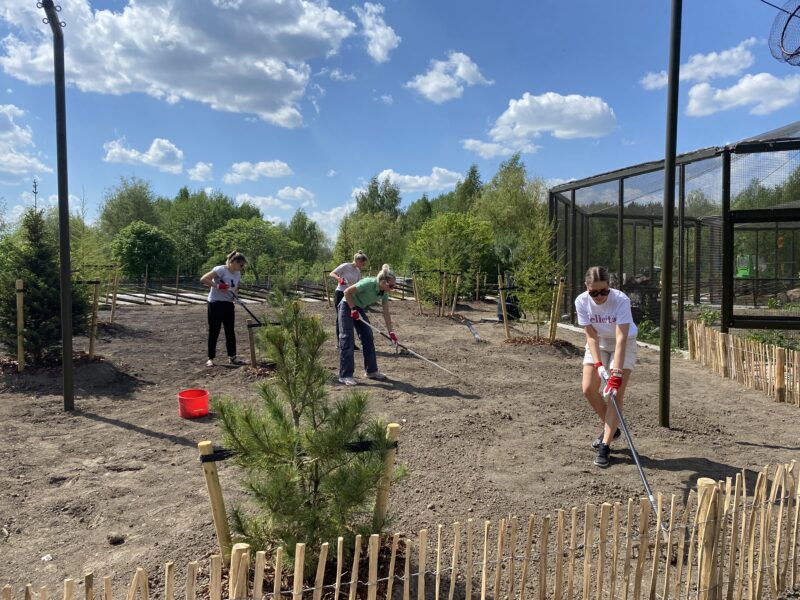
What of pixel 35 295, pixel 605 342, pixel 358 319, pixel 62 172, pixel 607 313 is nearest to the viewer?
pixel 607 313

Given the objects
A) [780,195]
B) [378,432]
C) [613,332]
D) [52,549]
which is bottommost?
[52,549]

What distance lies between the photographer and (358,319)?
6457 mm

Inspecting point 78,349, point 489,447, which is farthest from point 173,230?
point 489,447

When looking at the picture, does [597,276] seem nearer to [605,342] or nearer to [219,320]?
[605,342]

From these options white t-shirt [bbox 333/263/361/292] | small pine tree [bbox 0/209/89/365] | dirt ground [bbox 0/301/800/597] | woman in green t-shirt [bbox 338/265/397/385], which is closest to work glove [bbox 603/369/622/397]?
dirt ground [bbox 0/301/800/597]

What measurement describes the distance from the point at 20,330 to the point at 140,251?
71.1 ft

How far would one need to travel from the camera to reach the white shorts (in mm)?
4113

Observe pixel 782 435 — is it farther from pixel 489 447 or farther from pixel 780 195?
pixel 780 195

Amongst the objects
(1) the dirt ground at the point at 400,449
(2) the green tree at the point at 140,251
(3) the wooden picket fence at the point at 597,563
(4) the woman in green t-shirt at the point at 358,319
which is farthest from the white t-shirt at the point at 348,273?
(2) the green tree at the point at 140,251

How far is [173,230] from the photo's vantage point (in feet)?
134

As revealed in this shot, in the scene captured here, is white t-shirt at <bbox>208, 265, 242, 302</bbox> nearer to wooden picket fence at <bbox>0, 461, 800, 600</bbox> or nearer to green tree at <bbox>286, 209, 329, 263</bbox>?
wooden picket fence at <bbox>0, 461, 800, 600</bbox>

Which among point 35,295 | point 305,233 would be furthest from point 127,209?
point 35,295

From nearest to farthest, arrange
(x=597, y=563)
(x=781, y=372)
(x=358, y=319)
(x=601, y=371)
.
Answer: (x=597, y=563)
(x=601, y=371)
(x=781, y=372)
(x=358, y=319)

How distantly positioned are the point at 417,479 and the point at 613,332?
173 cm
